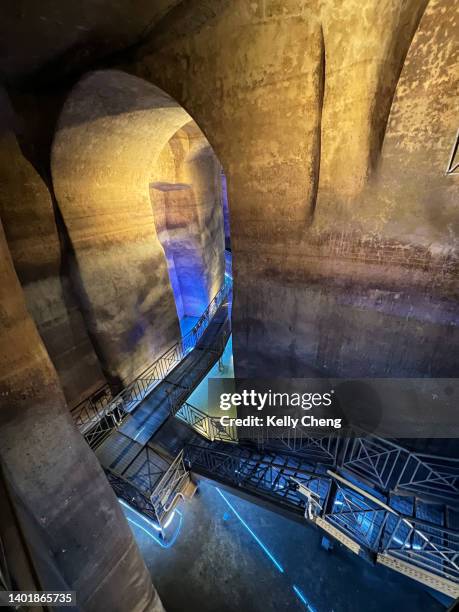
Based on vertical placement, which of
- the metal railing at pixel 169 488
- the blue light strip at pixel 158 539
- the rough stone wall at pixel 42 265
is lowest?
the blue light strip at pixel 158 539

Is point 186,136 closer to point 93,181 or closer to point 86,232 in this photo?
point 93,181

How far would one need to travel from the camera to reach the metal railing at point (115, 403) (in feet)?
19.0

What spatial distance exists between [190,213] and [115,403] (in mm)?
6685

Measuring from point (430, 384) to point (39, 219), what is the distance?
7244mm

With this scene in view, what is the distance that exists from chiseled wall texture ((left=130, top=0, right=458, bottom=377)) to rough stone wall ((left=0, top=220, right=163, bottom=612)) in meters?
3.05

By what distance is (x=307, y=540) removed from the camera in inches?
223

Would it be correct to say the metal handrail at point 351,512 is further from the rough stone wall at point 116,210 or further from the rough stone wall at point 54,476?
the rough stone wall at point 116,210

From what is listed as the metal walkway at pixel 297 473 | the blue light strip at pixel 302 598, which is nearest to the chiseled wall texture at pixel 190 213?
the metal walkway at pixel 297 473

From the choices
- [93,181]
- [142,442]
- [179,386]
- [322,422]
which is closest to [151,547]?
[142,442]

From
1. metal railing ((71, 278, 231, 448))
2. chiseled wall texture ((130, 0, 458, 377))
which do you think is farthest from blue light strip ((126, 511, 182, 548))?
chiseled wall texture ((130, 0, 458, 377))

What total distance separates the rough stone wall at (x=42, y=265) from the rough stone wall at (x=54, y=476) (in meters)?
2.41

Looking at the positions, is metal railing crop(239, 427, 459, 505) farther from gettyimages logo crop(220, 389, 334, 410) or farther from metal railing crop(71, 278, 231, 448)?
metal railing crop(71, 278, 231, 448)

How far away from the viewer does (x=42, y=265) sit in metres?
5.46

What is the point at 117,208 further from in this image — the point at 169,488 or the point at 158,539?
the point at 158,539
